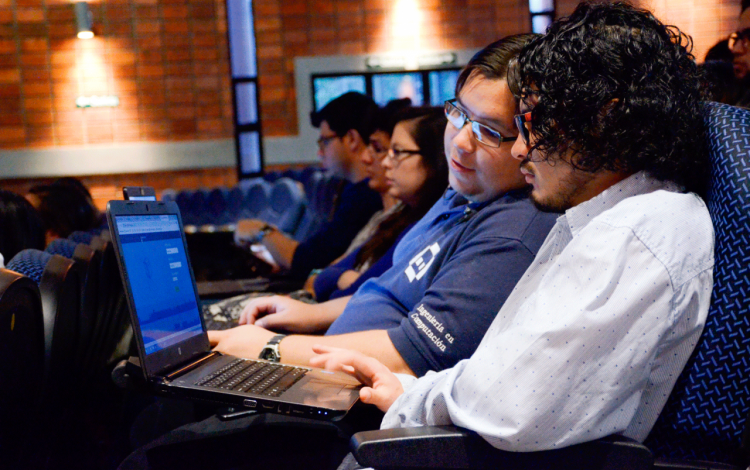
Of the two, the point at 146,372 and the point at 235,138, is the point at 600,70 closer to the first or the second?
the point at 146,372

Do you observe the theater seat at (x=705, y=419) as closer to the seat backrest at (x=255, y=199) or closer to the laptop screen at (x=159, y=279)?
the laptop screen at (x=159, y=279)

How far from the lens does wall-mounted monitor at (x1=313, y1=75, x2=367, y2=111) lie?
7.24m

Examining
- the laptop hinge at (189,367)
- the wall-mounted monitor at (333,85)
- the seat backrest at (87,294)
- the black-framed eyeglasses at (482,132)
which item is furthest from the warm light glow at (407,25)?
the laptop hinge at (189,367)

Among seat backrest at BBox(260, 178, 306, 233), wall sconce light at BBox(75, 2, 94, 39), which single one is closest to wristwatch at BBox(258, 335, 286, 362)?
seat backrest at BBox(260, 178, 306, 233)

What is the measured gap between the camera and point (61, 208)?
2.96 meters

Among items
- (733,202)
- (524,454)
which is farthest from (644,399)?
(733,202)

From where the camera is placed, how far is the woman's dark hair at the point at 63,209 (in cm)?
294

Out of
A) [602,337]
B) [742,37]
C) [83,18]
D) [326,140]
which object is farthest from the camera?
[83,18]

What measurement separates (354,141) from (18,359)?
7.65 feet

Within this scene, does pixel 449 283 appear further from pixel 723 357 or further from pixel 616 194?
pixel 723 357

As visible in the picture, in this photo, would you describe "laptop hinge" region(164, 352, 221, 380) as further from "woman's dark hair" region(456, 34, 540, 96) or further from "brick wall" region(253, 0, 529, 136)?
"brick wall" region(253, 0, 529, 136)

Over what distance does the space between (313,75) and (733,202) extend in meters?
6.71

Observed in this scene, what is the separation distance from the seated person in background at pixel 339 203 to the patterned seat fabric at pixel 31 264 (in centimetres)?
143

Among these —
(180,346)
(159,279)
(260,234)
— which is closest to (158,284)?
(159,279)
